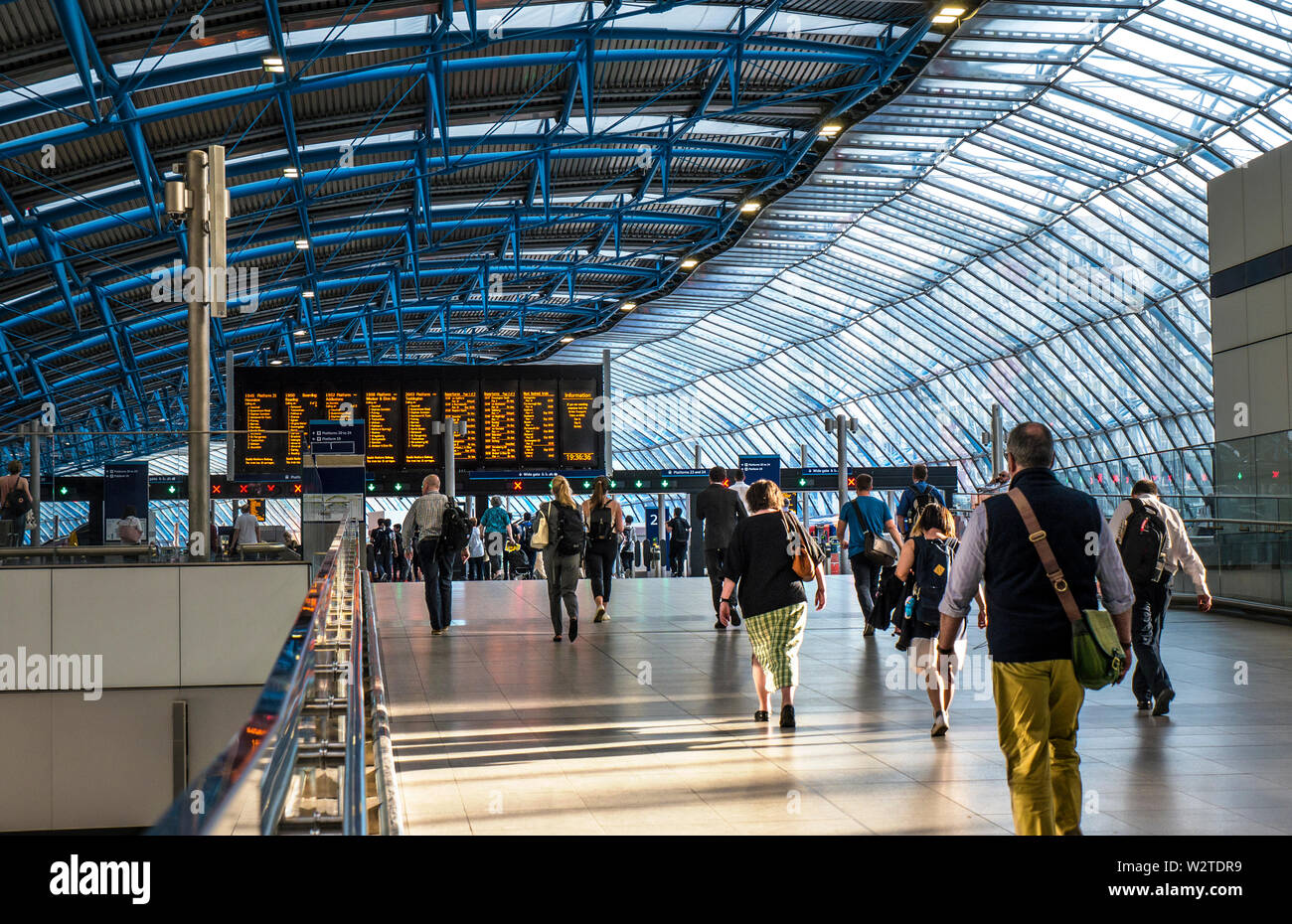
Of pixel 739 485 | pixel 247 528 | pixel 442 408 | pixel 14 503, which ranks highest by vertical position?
pixel 442 408

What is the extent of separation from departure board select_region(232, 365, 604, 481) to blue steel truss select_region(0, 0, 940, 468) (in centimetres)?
380

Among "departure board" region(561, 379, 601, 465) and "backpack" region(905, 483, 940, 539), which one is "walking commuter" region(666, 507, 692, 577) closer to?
"departure board" region(561, 379, 601, 465)

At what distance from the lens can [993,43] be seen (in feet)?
74.0

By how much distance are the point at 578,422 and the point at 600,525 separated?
759 centimetres

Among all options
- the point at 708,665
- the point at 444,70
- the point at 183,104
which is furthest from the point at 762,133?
the point at 708,665

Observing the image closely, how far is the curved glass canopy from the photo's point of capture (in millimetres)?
23250

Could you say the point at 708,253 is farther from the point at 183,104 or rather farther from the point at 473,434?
the point at 183,104

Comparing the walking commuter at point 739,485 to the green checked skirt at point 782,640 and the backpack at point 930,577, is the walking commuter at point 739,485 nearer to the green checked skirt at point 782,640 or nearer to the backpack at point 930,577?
the backpack at point 930,577

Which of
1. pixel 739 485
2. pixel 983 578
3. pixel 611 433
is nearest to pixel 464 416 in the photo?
pixel 611 433

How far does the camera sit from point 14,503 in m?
15.1

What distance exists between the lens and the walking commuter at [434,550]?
1467 centimetres

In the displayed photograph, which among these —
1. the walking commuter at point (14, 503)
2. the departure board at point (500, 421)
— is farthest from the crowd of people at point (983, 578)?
the departure board at point (500, 421)

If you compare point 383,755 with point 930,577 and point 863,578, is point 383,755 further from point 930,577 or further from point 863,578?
point 863,578

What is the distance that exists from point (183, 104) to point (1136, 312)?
85.8 feet
